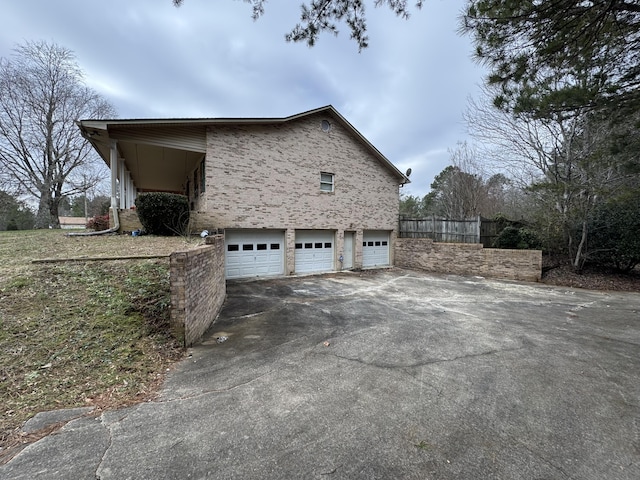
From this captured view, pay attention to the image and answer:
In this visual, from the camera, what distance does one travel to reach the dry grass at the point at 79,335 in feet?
9.61

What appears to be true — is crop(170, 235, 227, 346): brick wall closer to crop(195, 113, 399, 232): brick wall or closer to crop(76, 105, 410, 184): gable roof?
crop(195, 113, 399, 232): brick wall

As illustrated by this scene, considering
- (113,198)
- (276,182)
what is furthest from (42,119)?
(276,182)

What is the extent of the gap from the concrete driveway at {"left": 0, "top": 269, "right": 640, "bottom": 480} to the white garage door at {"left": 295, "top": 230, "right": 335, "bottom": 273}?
6.20 metres

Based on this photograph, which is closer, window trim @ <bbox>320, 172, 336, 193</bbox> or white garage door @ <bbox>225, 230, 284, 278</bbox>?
white garage door @ <bbox>225, 230, 284, 278</bbox>

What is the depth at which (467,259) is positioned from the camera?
494 inches

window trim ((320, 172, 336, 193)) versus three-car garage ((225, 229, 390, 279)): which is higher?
window trim ((320, 172, 336, 193))

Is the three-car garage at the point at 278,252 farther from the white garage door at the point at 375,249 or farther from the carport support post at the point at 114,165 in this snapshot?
the carport support post at the point at 114,165

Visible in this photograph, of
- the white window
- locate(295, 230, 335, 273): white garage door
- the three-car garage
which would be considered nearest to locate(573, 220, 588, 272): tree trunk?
the three-car garage

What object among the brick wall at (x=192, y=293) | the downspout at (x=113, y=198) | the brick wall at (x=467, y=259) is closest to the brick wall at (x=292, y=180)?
the brick wall at (x=467, y=259)

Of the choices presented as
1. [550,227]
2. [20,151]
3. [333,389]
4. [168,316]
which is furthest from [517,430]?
[20,151]

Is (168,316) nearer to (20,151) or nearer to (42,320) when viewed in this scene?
(42,320)

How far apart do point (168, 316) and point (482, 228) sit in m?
13.4

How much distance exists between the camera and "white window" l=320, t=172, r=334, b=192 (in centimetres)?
1245

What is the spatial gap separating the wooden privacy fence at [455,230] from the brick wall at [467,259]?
0.63m
